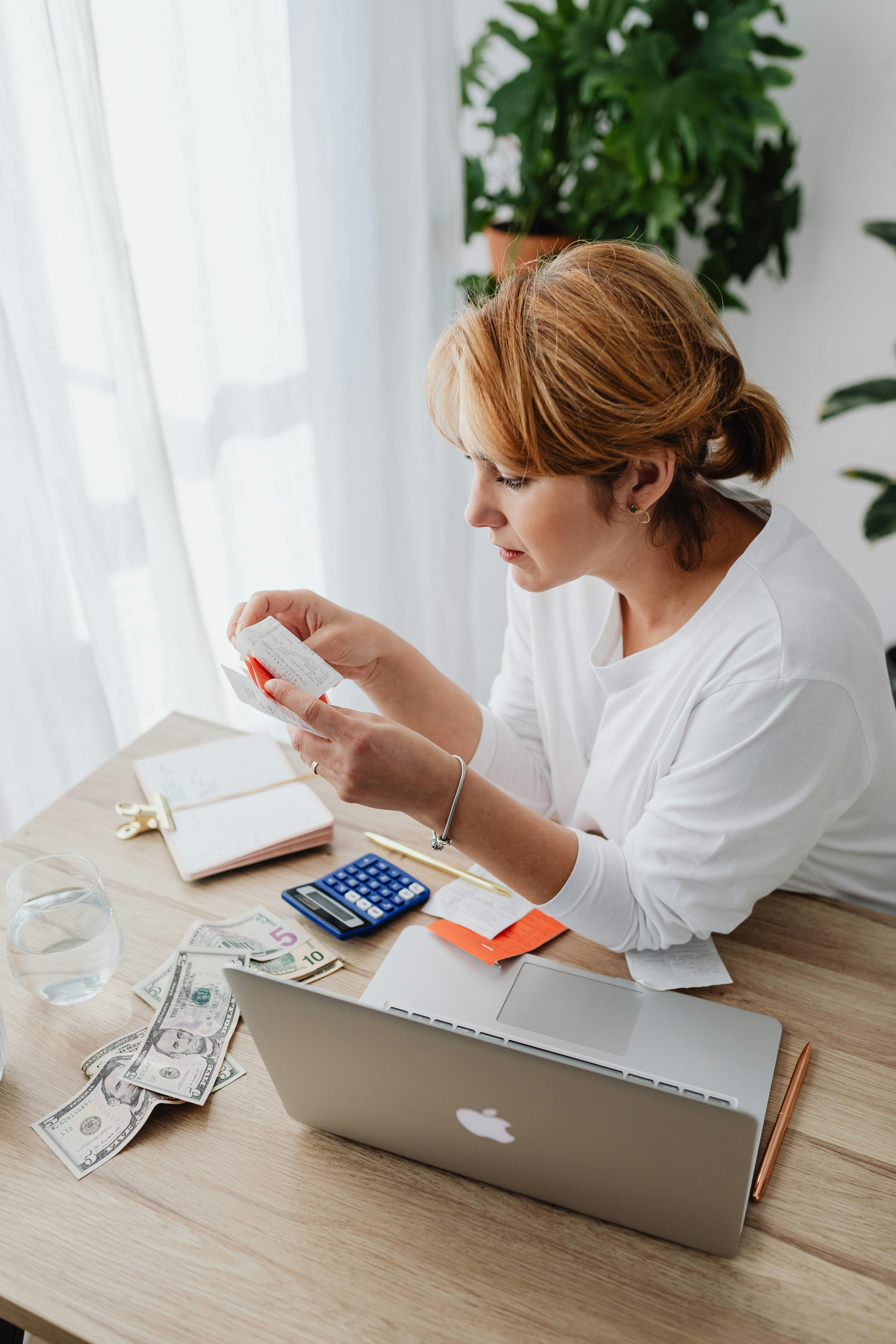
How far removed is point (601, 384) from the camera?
1.01m

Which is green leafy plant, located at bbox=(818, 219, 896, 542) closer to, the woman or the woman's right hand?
the woman

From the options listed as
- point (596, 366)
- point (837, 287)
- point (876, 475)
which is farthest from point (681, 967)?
point (837, 287)

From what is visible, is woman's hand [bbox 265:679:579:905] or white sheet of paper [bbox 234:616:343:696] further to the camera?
white sheet of paper [bbox 234:616:343:696]

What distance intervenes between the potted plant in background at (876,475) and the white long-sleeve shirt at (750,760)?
1.15 m

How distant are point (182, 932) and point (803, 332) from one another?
2480 millimetres

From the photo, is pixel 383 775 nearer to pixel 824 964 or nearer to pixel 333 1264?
pixel 333 1264

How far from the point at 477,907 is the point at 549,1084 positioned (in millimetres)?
414

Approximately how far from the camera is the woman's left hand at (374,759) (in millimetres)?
982

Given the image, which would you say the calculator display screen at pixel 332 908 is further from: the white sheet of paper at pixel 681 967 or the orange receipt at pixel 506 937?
the white sheet of paper at pixel 681 967

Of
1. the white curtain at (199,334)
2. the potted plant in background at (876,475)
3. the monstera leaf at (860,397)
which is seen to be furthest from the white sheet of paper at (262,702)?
the monstera leaf at (860,397)

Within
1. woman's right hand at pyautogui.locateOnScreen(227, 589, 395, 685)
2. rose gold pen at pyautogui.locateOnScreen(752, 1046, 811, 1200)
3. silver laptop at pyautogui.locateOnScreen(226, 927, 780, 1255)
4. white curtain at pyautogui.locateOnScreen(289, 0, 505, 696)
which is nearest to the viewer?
silver laptop at pyautogui.locateOnScreen(226, 927, 780, 1255)

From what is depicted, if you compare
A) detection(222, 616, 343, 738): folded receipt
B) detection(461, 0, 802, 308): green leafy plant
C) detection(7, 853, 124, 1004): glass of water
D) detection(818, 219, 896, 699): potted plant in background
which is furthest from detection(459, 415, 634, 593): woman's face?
detection(461, 0, 802, 308): green leafy plant

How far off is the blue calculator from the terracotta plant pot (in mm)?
1786

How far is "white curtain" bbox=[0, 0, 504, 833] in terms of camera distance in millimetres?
1682
